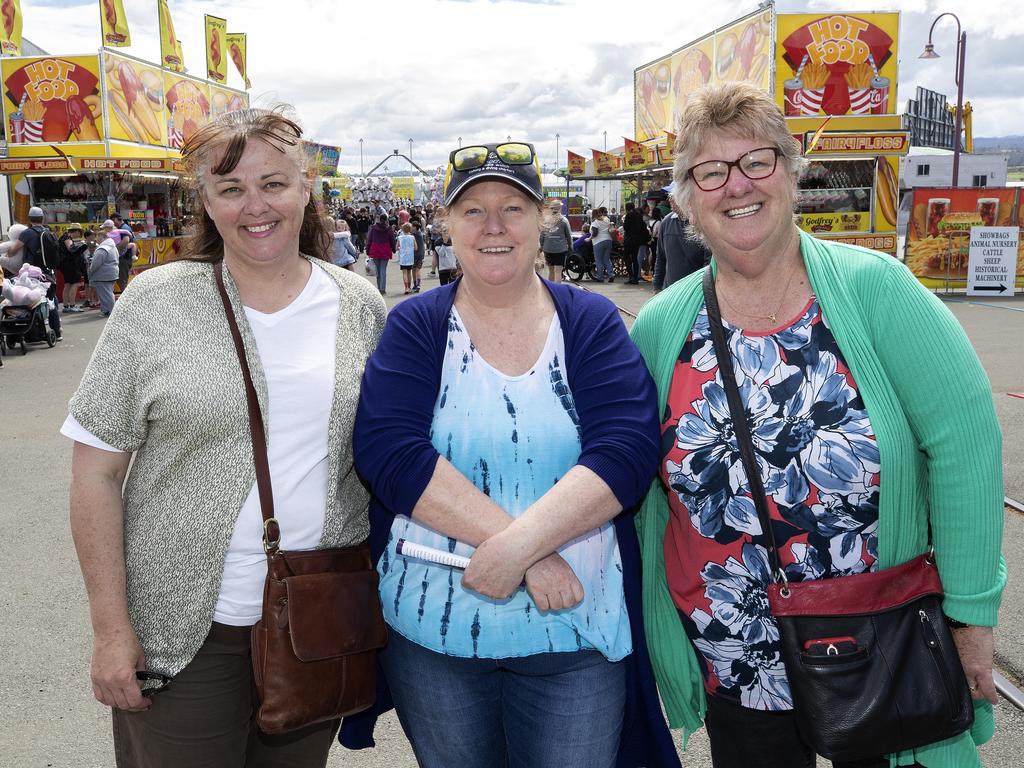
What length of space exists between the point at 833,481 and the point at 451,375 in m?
0.86

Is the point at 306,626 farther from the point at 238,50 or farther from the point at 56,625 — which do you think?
the point at 238,50

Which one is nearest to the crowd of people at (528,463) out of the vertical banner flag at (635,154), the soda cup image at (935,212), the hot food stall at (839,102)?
the hot food stall at (839,102)

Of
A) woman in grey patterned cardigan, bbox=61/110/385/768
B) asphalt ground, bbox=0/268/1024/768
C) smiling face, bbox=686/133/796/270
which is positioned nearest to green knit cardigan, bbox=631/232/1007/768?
smiling face, bbox=686/133/796/270

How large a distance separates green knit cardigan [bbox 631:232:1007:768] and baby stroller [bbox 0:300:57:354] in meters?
12.4

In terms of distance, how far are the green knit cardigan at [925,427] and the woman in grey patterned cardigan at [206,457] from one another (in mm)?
1144

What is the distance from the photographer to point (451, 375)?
1982 mm

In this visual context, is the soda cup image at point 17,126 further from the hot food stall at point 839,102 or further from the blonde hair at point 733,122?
the blonde hair at point 733,122

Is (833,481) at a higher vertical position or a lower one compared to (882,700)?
higher

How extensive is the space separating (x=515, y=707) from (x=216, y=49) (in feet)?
100

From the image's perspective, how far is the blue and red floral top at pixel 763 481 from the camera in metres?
1.89

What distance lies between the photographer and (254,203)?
2.08 m

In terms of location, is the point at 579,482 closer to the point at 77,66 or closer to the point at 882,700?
the point at 882,700

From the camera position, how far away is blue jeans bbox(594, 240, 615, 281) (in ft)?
66.2

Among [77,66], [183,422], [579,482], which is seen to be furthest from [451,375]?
[77,66]
